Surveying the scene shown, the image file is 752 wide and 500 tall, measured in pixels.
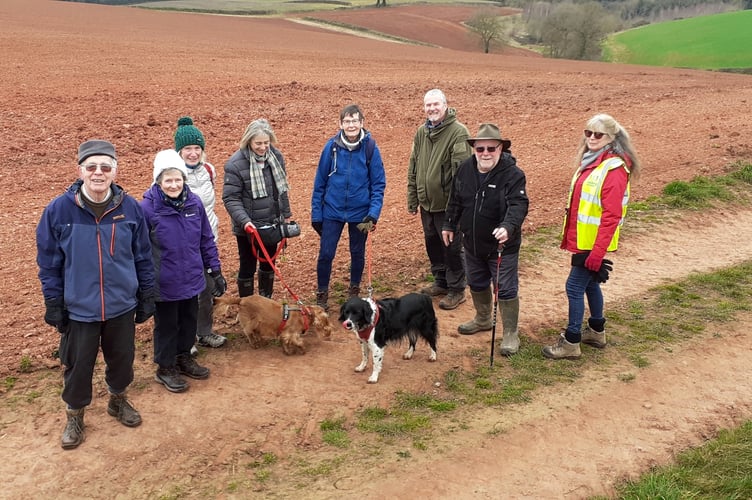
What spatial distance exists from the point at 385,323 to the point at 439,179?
6.46 ft

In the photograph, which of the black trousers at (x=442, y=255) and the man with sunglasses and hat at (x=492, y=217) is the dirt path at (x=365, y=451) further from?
the black trousers at (x=442, y=255)

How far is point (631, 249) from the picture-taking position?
8773 mm

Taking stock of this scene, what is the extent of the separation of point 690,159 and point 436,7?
63845 millimetres

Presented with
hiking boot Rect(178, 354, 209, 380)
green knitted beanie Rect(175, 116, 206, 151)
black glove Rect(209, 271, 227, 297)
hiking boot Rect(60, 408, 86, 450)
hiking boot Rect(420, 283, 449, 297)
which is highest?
green knitted beanie Rect(175, 116, 206, 151)

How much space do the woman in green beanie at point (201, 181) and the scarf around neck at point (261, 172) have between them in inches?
15.4

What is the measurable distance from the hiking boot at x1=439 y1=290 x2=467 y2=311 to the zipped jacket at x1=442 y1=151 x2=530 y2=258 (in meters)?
1.19

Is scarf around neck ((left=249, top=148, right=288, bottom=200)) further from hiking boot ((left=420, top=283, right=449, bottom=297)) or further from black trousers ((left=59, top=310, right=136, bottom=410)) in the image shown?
hiking boot ((left=420, top=283, right=449, bottom=297))

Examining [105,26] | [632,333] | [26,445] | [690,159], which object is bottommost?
[26,445]

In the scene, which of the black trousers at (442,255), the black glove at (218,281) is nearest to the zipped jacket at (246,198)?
the black glove at (218,281)

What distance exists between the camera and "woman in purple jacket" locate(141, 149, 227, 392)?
16.0 ft

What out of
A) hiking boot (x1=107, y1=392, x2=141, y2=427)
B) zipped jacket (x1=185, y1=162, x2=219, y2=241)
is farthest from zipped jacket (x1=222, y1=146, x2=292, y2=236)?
hiking boot (x1=107, y1=392, x2=141, y2=427)

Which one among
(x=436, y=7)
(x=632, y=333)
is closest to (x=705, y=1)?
(x=436, y=7)

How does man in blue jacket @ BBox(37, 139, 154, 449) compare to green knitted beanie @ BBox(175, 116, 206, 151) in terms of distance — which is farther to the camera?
green knitted beanie @ BBox(175, 116, 206, 151)

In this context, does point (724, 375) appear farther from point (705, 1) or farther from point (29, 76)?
point (705, 1)
